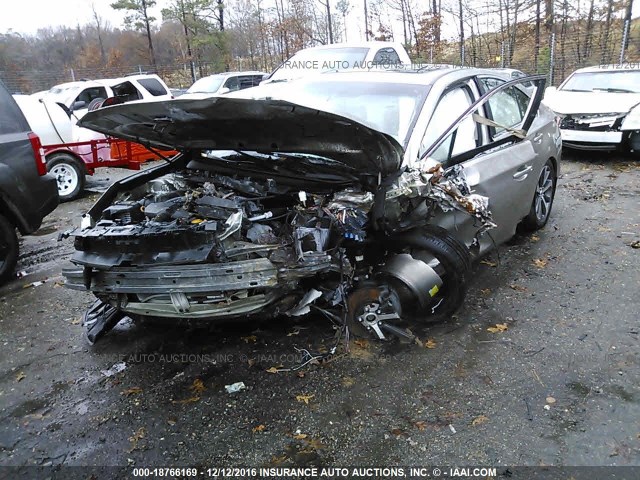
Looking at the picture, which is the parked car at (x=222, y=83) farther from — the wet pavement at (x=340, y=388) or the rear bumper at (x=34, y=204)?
the wet pavement at (x=340, y=388)

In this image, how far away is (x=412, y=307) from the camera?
335 cm

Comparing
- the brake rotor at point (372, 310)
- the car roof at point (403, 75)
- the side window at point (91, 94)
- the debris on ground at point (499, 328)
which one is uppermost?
the side window at point (91, 94)

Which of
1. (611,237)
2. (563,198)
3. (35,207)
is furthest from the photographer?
(563,198)

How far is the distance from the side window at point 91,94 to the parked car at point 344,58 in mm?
4209

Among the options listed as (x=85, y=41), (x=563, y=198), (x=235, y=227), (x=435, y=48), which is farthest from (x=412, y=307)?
(x=85, y=41)

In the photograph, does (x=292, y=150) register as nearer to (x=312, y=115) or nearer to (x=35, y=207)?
(x=312, y=115)

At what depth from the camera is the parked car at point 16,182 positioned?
15.1 ft

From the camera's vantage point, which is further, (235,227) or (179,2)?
(179,2)

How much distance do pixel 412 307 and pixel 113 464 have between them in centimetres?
198

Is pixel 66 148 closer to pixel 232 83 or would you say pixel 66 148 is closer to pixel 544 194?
pixel 232 83

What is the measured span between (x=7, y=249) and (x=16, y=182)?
64cm

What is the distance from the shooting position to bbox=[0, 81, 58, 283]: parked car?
4.61 meters

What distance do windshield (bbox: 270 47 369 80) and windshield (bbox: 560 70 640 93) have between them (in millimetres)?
4283

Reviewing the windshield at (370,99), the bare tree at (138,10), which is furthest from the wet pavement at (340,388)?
the bare tree at (138,10)
